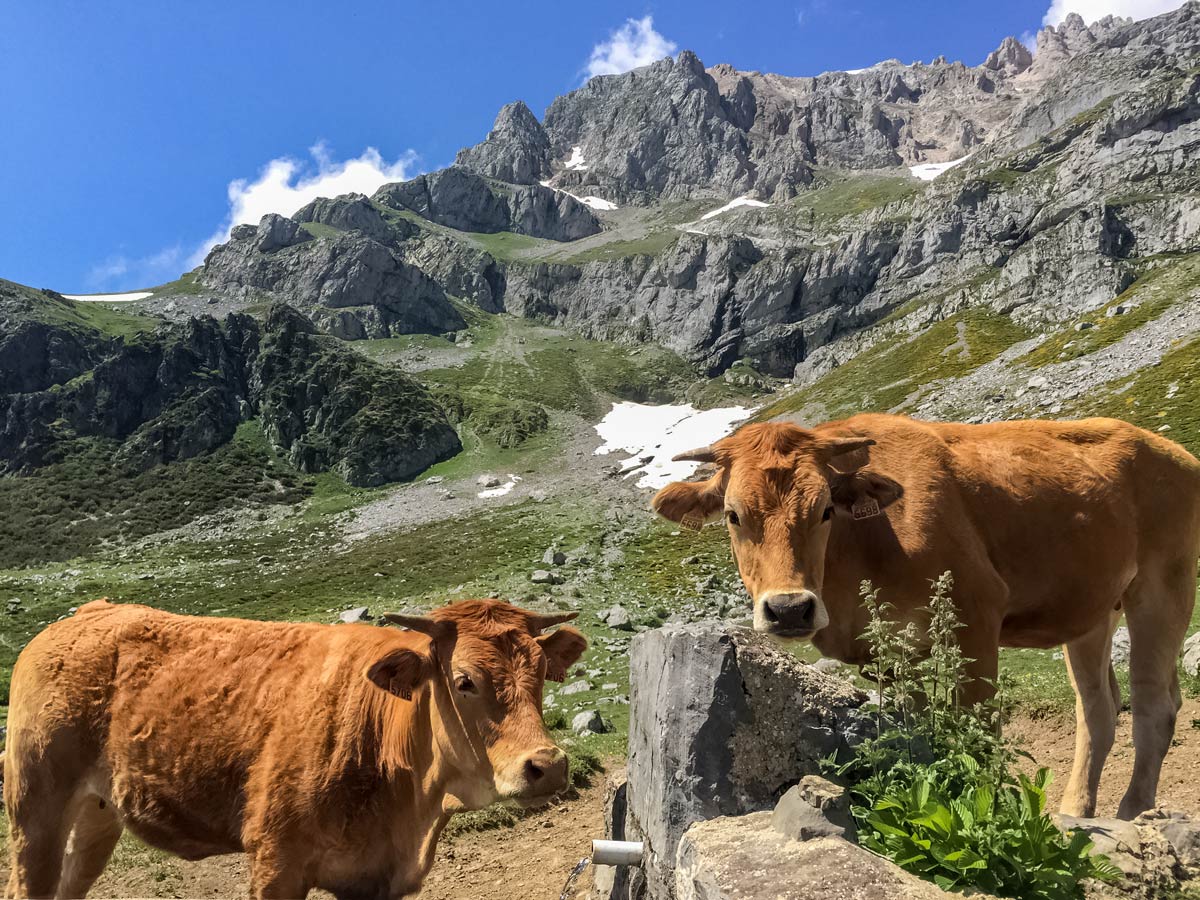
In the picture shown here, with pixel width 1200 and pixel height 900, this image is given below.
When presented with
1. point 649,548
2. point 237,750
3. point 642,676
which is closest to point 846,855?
point 642,676

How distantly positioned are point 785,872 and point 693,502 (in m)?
3.07

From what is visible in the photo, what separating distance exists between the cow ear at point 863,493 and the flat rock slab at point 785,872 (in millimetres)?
2504

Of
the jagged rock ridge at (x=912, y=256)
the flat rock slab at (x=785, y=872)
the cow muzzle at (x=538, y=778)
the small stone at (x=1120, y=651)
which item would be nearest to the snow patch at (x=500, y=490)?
the jagged rock ridge at (x=912, y=256)

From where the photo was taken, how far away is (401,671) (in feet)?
17.4

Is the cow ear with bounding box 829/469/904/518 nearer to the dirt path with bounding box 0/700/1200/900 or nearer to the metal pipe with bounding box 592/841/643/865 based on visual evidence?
the metal pipe with bounding box 592/841/643/865

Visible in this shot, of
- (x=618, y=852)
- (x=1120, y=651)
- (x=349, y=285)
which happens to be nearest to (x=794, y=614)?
(x=618, y=852)

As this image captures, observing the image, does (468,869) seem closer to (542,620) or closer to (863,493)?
(542,620)

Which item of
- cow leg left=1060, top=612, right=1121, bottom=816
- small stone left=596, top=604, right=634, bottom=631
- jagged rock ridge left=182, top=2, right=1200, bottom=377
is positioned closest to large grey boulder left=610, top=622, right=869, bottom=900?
cow leg left=1060, top=612, right=1121, bottom=816

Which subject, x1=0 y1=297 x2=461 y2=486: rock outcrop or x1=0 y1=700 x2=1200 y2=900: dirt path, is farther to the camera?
x1=0 y1=297 x2=461 y2=486: rock outcrop

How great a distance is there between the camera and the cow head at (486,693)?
476 cm

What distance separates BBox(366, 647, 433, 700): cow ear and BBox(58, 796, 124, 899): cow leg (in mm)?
3308

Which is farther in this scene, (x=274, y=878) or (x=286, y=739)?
(x=286, y=739)

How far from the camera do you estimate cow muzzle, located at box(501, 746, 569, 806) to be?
4.69m

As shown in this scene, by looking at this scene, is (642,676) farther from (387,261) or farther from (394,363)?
(387,261)
